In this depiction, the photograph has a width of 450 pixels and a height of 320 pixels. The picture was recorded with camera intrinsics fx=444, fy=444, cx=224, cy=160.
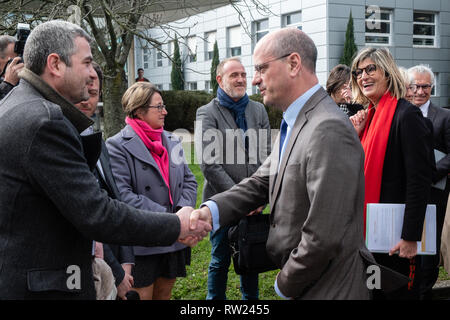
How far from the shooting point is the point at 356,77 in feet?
11.9

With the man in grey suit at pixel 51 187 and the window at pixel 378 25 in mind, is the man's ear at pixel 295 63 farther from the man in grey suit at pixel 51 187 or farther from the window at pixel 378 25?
the window at pixel 378 25

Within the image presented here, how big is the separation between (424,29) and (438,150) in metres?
25.7

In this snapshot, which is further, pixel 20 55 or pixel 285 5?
pixel 285 5

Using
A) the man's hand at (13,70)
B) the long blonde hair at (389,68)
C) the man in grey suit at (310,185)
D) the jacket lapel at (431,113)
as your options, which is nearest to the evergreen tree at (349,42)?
the jacket lapel at (431,113)

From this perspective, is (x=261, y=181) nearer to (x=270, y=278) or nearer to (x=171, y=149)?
(x=171, y=149)

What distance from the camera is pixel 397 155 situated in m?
3.18

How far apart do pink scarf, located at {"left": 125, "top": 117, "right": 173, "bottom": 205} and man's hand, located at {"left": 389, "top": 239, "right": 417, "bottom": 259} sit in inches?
72.4

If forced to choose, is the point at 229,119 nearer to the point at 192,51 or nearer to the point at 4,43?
the point at 4,43

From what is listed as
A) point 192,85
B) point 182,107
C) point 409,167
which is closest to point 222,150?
point 409,167

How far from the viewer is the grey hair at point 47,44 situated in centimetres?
217
